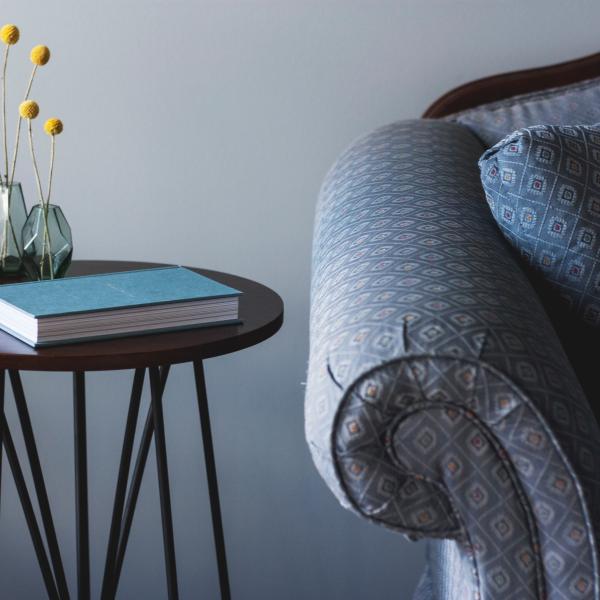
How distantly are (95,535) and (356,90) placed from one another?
2.93 feet

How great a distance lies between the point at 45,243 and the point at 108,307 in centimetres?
24

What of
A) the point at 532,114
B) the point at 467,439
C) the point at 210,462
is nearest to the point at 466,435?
the point at 467,439

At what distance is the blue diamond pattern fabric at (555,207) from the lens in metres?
0.94

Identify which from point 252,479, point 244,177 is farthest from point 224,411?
point 244,177

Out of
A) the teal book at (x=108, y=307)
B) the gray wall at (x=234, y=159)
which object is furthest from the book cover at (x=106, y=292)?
the gray wall at (x=234, y=159)

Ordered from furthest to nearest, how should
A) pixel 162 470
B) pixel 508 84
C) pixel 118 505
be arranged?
pixel 508 84 → pixel 118 505 → pixel 162 470

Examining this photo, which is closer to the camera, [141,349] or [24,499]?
[141,349]

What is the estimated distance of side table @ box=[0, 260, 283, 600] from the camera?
94 cm

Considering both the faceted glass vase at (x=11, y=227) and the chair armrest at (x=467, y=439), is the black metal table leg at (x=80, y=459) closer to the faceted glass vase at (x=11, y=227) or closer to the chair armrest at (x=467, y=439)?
the faceted glass vase at (x=11, y=227)

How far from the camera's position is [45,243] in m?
1.17

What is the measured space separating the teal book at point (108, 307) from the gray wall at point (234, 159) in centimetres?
49

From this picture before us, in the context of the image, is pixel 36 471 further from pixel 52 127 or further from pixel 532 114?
pixel 532 114

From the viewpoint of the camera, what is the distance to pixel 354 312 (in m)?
0.74

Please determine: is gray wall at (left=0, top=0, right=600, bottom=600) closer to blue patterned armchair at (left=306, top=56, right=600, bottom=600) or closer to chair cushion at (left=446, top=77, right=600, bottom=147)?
chair cushion at (left=446, top=77, right=600, bottom=147)
